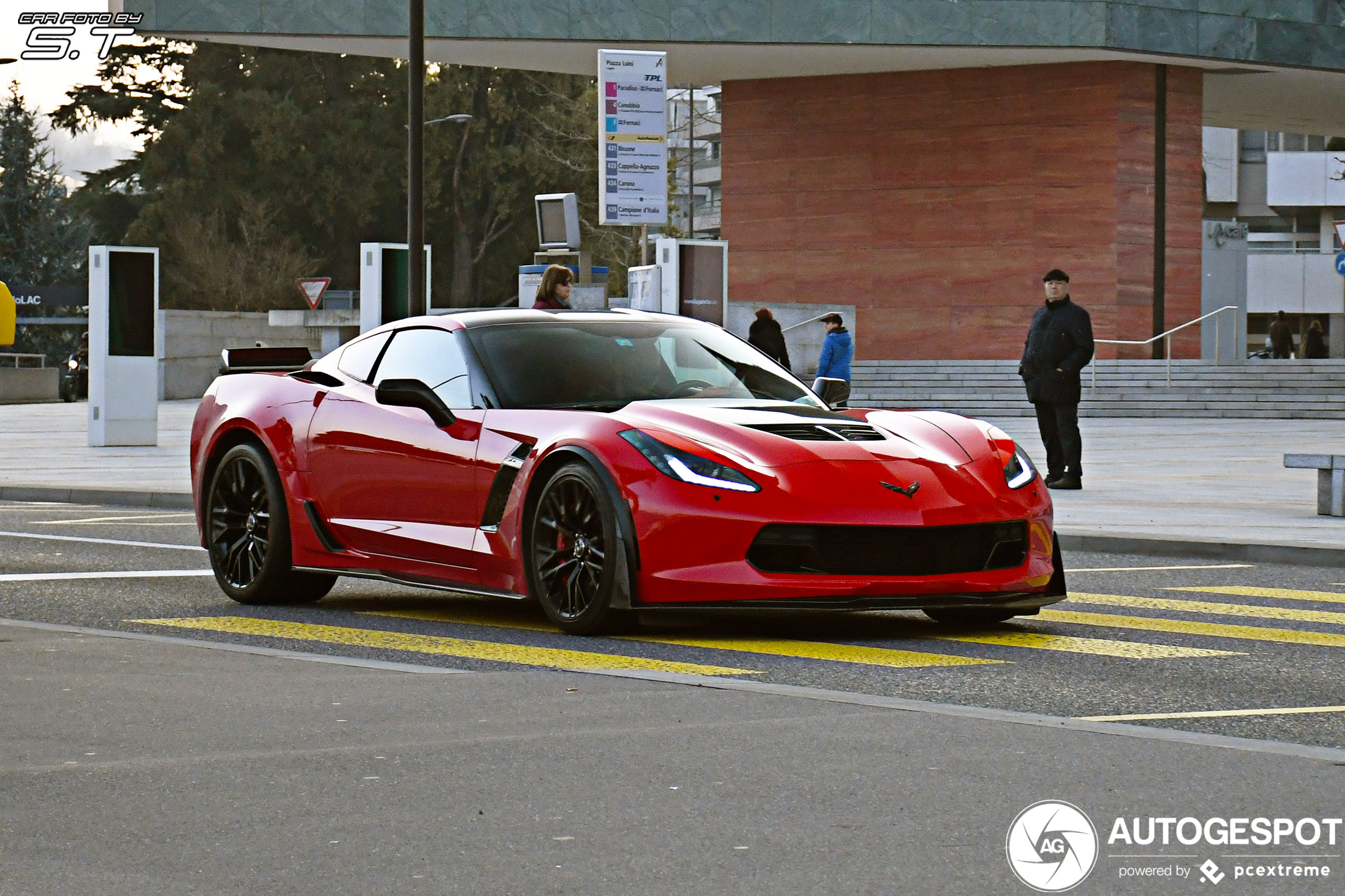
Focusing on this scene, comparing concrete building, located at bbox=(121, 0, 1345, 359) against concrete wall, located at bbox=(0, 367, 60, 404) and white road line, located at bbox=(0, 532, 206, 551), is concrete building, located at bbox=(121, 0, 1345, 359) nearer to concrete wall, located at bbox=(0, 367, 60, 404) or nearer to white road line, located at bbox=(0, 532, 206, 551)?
concrete wall, located at bbox=(0, 367, 60, 404)

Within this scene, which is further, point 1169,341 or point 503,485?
point 1169,341

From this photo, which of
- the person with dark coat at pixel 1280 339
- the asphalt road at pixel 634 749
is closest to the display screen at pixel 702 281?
the asphalt road at pixel 634 749

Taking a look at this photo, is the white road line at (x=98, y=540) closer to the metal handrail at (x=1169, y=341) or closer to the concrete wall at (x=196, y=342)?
the metal handrail at (x=1169, y=341)

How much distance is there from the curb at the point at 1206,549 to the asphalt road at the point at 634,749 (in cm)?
274

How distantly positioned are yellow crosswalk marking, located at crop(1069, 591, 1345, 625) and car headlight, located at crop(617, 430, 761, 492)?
2.63 meters

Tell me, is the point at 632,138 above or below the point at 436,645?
above

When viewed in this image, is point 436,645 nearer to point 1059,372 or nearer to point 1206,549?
point 1206,549

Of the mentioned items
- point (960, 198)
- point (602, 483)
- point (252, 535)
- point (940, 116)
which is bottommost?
point (252, 535)

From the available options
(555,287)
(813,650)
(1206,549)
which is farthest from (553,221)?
(813,650)

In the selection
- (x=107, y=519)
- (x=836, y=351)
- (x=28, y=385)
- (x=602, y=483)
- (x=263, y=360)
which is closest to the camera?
(x=602, y=483)

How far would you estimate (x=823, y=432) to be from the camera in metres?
8.73

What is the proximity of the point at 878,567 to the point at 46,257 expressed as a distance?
79920 millimetres

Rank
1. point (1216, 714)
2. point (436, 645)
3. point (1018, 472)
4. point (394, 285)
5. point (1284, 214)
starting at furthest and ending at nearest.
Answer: point (1284, 214)
point (394, 285)
point (1018, 472)
point (436, 645)
point (1216, 714)

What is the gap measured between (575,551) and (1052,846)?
4034 mm
